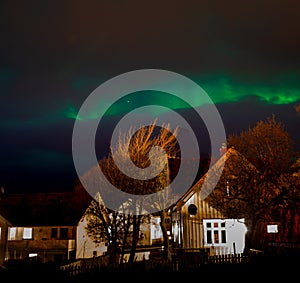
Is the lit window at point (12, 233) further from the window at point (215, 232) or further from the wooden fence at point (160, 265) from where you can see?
the wooden fence at point (160, 265)

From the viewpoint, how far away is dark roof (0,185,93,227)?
1633 inches

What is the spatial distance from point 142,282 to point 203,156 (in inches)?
1263

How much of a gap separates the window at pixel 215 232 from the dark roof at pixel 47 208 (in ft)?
51.6

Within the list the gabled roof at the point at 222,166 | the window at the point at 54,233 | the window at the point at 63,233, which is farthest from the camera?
the window at the point at 54,233

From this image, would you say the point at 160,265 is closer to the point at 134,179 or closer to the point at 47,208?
the point at 134,179

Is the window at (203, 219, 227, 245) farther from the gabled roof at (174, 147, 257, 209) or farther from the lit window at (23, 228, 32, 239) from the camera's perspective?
the lit window at (23, 228, 32, 239)

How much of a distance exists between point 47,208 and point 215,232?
927 inches

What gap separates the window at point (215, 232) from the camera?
93.4 feet

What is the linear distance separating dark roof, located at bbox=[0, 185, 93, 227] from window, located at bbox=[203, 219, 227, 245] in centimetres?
1574

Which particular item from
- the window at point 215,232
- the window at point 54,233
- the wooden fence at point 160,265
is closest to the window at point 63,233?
the window at point 54,233

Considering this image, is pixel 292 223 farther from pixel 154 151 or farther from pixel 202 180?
pixel 154 151

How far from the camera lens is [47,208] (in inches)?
1730

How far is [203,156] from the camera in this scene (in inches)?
1866

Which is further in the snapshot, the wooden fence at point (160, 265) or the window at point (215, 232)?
the window at point (215, 232)
